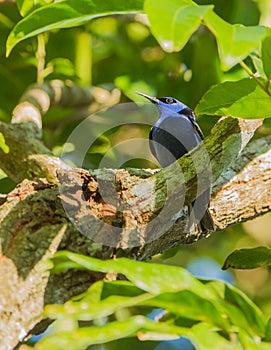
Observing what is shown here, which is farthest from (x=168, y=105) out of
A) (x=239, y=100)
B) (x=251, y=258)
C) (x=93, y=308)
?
(x=93, y=308)

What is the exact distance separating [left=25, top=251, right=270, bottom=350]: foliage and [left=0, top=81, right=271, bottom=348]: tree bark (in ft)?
0.79

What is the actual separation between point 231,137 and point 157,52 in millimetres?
2638

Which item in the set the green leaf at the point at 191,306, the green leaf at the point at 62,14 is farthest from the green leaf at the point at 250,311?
the green leaf at the point at 62,14

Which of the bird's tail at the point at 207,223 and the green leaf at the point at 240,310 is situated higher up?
the green leaf at the point at 240,310

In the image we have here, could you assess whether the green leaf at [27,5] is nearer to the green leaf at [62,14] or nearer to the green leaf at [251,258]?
the green leaf at [62,14]

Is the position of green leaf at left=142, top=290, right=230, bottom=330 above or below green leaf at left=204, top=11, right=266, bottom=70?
below

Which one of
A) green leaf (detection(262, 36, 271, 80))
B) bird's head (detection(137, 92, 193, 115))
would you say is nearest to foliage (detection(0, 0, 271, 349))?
green leaf (detection(262, 36, 271, 80))

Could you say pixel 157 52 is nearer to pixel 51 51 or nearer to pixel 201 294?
pixel 51 51

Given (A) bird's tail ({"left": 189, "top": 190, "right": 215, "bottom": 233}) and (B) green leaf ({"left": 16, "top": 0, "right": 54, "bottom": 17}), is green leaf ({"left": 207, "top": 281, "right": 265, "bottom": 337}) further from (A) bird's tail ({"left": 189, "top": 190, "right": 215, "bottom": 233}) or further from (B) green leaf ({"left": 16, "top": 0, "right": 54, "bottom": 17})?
(B) green leaf ({"left": 16, "top": 0, "right": 54, "bottom": 17})

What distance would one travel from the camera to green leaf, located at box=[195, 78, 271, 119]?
240cm

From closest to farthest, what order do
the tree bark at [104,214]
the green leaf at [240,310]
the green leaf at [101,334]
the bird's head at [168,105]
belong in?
the green leaf at [101,334] < the green leaf at [240,310] < the tree bark at [104,214] < the bird's head at [168,105]

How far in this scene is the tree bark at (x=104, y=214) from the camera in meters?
2.21

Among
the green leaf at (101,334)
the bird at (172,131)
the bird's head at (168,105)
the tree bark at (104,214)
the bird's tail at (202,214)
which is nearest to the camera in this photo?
the green leaf at (101,334)

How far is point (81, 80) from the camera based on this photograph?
478cm
